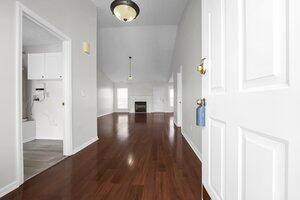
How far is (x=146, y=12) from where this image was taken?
13.4 ft

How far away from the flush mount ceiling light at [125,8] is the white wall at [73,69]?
107 cm

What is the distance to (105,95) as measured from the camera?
32.5 ft

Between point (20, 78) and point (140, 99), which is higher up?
point (20, 78)

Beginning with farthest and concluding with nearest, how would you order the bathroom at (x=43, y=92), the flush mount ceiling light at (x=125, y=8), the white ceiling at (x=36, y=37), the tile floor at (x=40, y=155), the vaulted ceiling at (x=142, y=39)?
1. the vaulted ceiling at (x=142, y=39)
2. the bathroom at (x=43, y=92)
3. the white ceiling at (x=36, y=37)
4. the tile floor at (x=40, y=155)
5. the flush mount ceiling light at (x=125, y=8)

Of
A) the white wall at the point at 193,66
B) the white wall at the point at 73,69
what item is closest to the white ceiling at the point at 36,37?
the white wall at the point at 73,69

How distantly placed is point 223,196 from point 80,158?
2.33 meters

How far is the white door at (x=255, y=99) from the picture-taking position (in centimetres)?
51

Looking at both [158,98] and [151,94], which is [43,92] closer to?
[151,94]

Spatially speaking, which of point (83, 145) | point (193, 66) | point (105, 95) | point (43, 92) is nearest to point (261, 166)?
point (193, 66)

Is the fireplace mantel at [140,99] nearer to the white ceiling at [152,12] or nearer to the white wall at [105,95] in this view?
the white wall at [105,95]

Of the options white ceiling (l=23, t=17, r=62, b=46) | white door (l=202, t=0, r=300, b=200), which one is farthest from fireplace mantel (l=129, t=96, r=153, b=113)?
white door (l=202, t=0, r=300, b=200)

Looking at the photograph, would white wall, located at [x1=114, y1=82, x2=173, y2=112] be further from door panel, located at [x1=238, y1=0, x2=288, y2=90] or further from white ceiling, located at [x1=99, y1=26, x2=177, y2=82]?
door panel, located at [x1=238, y1=0, x2=288, y2=90]

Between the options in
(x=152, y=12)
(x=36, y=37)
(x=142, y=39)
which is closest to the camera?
(x=36, y=37)

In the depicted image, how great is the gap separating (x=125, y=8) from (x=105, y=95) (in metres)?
8.40
